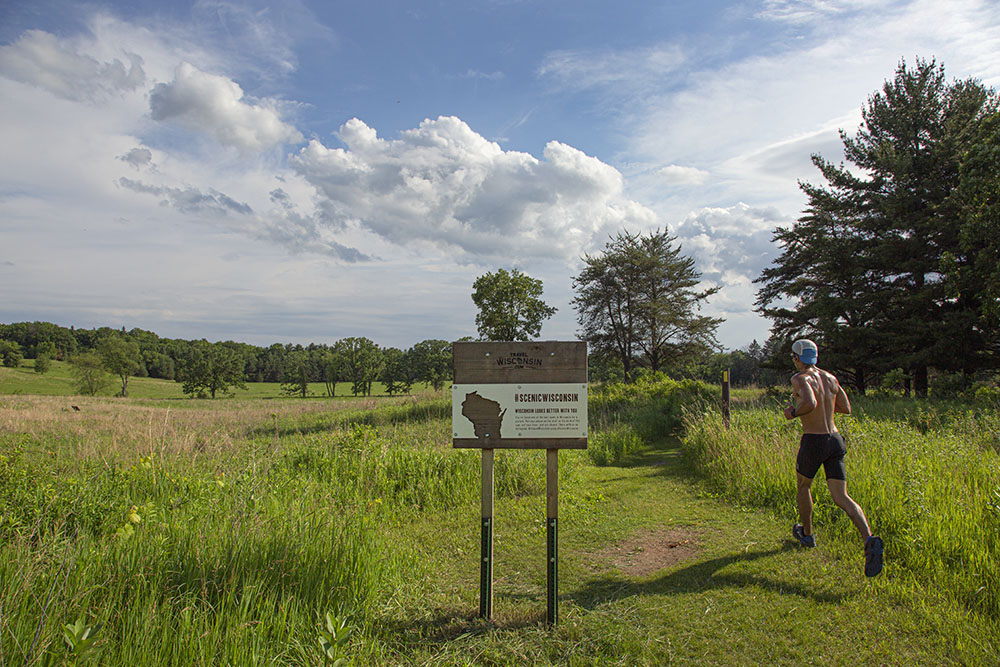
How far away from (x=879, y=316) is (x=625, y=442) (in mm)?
18064

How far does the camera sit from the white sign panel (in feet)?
13.7

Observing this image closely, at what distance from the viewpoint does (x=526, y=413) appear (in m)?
4.18

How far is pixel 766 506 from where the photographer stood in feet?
22.3

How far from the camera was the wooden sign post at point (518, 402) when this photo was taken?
4168 mm

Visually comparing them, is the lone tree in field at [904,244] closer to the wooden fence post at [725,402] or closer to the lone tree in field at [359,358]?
the wooden fence post at [725,402]

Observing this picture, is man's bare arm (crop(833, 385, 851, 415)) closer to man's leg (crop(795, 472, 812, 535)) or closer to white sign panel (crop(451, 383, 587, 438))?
man's leg (crop(795, 472, 812, 535))

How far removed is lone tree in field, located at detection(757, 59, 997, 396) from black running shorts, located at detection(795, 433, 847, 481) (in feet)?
58.0

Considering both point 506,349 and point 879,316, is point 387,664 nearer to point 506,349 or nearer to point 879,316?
point 506,349

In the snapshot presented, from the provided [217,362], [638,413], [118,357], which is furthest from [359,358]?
[638,413]

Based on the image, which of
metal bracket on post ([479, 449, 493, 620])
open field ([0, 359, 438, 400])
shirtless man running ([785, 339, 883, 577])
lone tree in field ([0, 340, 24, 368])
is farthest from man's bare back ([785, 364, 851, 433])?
lone tree in field ([0, 340, 24, 368])

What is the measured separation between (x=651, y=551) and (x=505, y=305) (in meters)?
33.1

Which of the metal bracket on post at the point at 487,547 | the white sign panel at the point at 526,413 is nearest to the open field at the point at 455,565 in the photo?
the metal bracket on post at the point at 487,547

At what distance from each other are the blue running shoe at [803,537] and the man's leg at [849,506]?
1.77 ft

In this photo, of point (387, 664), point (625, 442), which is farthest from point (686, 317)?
point (387, 664)
